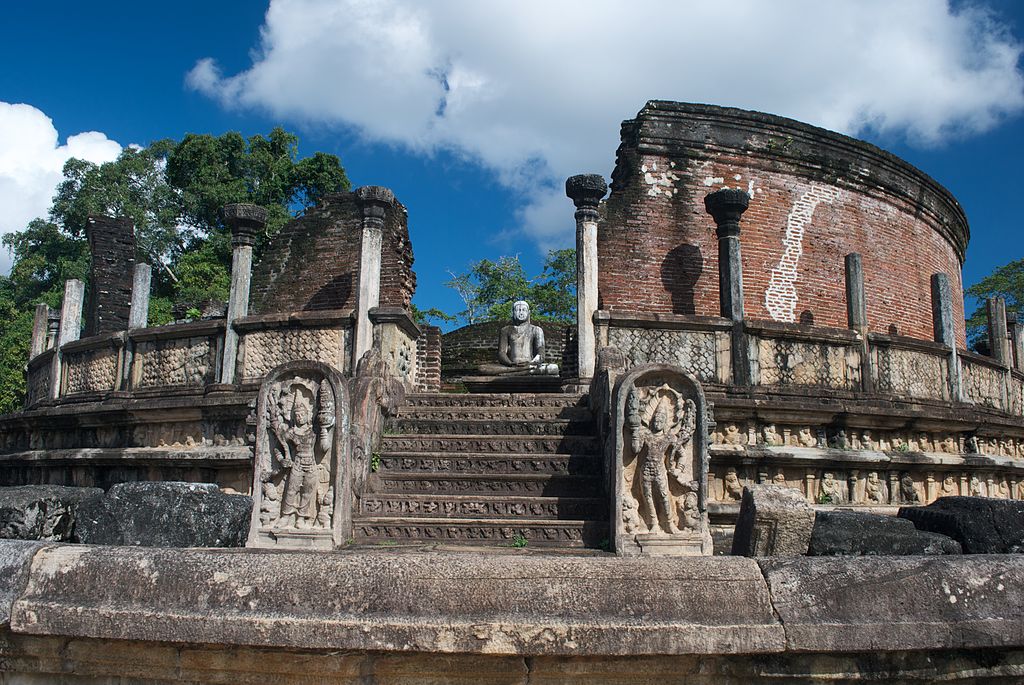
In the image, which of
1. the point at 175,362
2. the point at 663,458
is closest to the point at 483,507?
the point at 663,458

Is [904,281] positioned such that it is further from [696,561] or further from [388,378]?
[696,561]

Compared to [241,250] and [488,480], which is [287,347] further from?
[488,480]

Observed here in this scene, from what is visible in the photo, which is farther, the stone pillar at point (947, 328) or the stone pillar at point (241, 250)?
the stone pillar at point (947, 328)

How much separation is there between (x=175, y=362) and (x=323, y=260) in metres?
5.28

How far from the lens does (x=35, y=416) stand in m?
11.5

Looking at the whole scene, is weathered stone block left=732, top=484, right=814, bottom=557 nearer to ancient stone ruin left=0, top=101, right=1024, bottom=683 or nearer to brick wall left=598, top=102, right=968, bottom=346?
ancient stone ruin left=0, top=101, right=1024, bottom=683

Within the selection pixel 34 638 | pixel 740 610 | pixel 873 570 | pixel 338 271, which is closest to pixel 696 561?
pixel 740 610

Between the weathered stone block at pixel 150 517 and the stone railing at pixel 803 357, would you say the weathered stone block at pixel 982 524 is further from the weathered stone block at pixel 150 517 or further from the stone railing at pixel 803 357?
the stone railing at pixel 803 357

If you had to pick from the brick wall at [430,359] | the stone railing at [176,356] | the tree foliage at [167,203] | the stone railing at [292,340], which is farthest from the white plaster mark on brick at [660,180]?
the tree foliage at [167,203]

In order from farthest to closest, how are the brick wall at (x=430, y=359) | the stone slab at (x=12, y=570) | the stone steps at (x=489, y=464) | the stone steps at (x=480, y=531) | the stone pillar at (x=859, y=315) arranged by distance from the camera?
the brick wall at (x=430, y=359) → the stone pillar at (x=859, y=315) → the stone steps at (x=489, y=464) → the stone steps at (x=480, y=531) → the stone slab at (x=12, y=570)

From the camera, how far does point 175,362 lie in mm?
10211

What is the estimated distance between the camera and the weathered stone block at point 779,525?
12.1 feet

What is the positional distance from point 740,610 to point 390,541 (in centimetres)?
427

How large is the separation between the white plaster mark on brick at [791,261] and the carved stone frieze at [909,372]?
3.77 m
